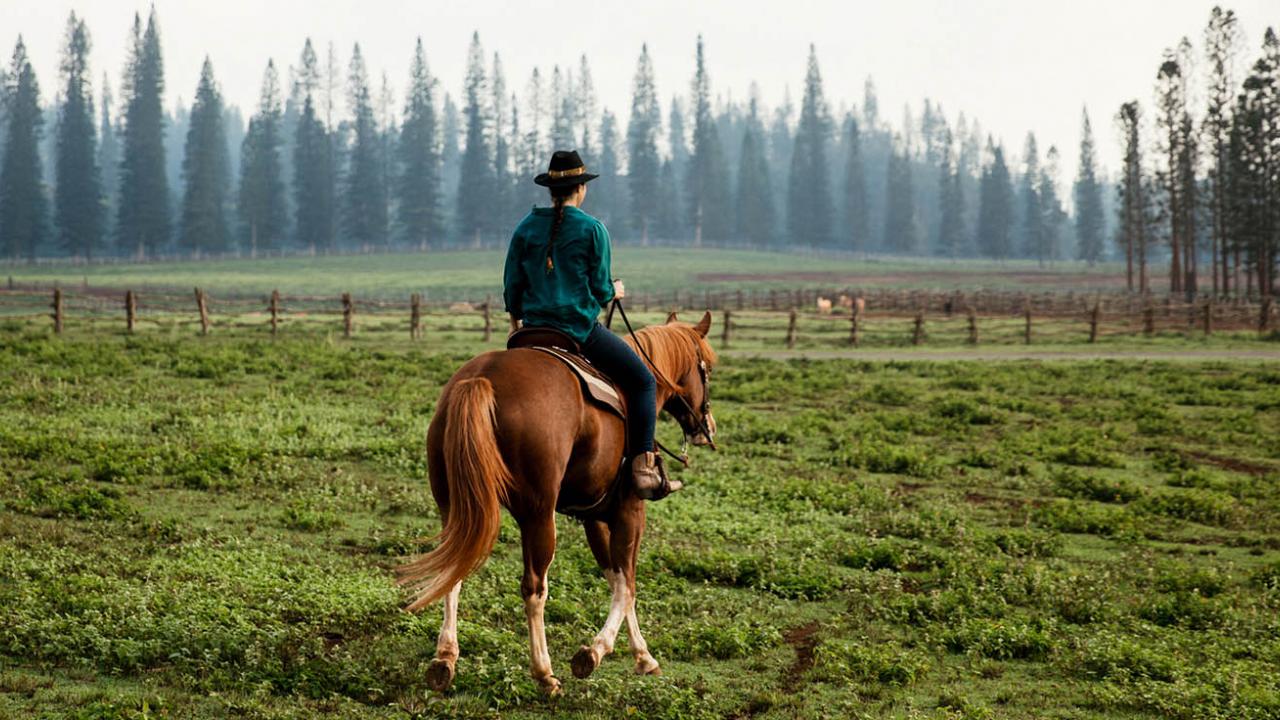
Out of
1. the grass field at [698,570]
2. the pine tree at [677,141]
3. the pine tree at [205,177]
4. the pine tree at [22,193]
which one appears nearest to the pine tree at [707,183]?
the pine tree at [677,141]

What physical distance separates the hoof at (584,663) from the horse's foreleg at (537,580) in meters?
0.16

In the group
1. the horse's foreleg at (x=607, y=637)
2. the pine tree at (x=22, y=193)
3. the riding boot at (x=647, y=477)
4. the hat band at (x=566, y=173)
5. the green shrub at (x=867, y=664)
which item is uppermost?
the pine tree at (x=22, y=193)

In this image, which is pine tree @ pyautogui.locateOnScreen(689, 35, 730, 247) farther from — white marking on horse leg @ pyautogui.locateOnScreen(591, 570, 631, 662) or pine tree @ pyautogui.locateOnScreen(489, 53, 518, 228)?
white marking on horse leg @ pyautogui.locateOnScreen(591, 570, 631, 662)

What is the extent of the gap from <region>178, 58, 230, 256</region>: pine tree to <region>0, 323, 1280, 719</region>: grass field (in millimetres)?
76559

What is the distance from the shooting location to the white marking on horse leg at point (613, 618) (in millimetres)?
6152

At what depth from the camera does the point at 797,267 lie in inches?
3858

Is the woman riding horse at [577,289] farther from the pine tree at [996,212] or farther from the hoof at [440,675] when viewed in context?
the pine tree at [996,212]

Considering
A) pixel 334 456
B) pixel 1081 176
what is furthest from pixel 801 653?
pixel 1081 176

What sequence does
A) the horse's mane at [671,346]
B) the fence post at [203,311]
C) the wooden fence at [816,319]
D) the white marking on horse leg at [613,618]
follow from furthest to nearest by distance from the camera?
the wooden fence at [816,319] < the fence post at [203,311] < the horse's mane at [671,346] < the white marking on horse leg at [613,618]

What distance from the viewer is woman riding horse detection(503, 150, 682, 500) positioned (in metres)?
6.46

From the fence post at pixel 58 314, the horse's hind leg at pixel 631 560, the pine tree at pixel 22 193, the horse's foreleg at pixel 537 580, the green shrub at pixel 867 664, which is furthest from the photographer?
the pine tree at pixel 22 193

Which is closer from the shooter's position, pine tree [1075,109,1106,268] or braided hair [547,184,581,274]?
braided hair [547,184,581,274]

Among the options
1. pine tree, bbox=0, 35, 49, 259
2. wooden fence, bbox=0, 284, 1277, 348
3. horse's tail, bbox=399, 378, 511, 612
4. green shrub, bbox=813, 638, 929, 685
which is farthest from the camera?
pine tree, bbox=0, 35, 49, 259

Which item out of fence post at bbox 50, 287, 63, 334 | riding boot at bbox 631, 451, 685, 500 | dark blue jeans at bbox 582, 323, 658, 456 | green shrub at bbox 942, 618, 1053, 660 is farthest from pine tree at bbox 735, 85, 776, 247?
riding boot at bbox 631, 451, 685, 500
